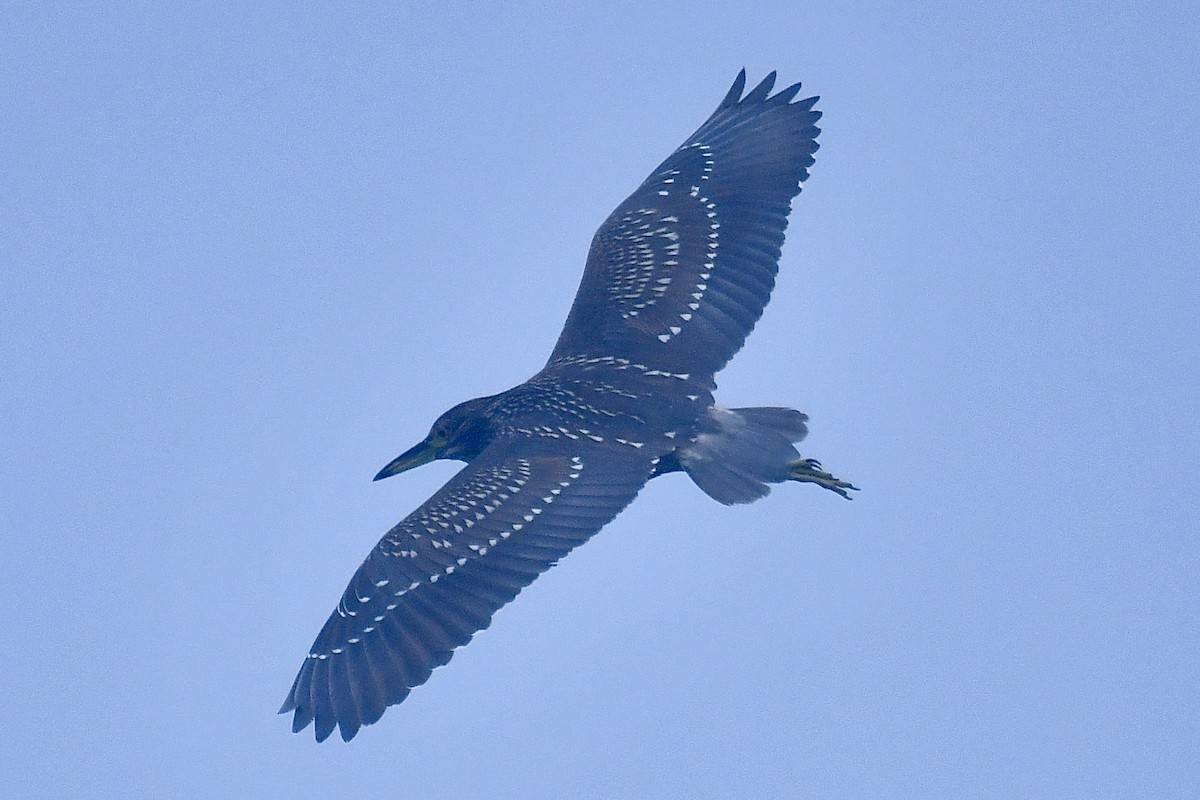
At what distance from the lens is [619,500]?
12.4m

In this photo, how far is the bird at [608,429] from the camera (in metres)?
11.9

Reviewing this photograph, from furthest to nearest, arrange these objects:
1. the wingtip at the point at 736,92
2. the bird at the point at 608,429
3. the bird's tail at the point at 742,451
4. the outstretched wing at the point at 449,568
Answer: the wingtip at the point at 736,92, the bird's tail at the point at 742,451, the bird at the point at 608,429, the outstretched wing at the point at 449,568

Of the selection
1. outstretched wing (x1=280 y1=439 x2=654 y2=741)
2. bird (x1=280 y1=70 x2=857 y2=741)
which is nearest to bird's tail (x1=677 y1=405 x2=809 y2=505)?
bird (x1=280 y1=70 x2=857 y2=741)

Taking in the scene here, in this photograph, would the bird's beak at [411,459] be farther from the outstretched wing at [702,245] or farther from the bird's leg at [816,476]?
the bird's leg at [816,476]

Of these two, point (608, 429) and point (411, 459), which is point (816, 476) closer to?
point (608, 429)

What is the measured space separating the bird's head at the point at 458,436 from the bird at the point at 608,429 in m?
0.01

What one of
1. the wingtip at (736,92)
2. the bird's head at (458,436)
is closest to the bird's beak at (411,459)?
the bird's head at (458,436)

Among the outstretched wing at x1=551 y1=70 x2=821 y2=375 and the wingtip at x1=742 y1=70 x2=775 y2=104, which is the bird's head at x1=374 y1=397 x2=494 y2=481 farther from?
the wingtip at x1=742 y1=70 x2=775 y2=104

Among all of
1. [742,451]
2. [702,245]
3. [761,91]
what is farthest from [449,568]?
[761,91]

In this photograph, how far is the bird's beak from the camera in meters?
14.2

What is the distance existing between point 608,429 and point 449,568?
165 centimetres

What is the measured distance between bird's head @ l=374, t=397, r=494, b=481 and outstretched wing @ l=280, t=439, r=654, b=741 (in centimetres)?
88

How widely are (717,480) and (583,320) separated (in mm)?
2050

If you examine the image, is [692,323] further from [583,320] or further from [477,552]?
[477,552]
